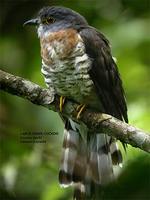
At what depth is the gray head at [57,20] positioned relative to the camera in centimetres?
296

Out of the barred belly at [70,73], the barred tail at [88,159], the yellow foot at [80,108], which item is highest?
the barred belly at [70,73]

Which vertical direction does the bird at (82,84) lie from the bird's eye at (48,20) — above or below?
below

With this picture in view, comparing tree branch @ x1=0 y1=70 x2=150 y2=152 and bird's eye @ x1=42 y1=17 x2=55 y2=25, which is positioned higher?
bird's eye @ x1=42 y1=17 x2=55 y2=25

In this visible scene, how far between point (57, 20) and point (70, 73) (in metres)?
0.60

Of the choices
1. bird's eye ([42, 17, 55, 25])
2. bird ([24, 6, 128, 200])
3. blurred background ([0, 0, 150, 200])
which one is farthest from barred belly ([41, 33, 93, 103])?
bird's eye ([42, 17, 55, 25])

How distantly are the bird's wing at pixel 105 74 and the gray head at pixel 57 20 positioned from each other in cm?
16

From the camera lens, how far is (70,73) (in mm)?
2564

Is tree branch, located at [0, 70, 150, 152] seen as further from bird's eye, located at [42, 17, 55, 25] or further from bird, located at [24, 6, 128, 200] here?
bird's eye, located at [42, 17, 55, 25]

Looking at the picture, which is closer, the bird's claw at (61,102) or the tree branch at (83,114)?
the tree branch at (83,114)

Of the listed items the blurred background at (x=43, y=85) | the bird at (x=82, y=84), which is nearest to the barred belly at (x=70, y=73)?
the bird at (x=82, y=84)

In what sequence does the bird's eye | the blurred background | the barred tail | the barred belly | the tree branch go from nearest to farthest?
1. the tree branch
2. the blurred background
3. the barred belly
4. the barred tail
5. the bird's eye

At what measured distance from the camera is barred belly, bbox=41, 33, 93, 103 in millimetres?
2569

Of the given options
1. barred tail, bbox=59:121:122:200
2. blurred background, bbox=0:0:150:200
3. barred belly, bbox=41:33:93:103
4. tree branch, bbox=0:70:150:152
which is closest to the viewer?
tree branch, bbox=0:70:150:152

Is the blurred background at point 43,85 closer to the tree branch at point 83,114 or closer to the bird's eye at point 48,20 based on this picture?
the tree branch at point 83,114
